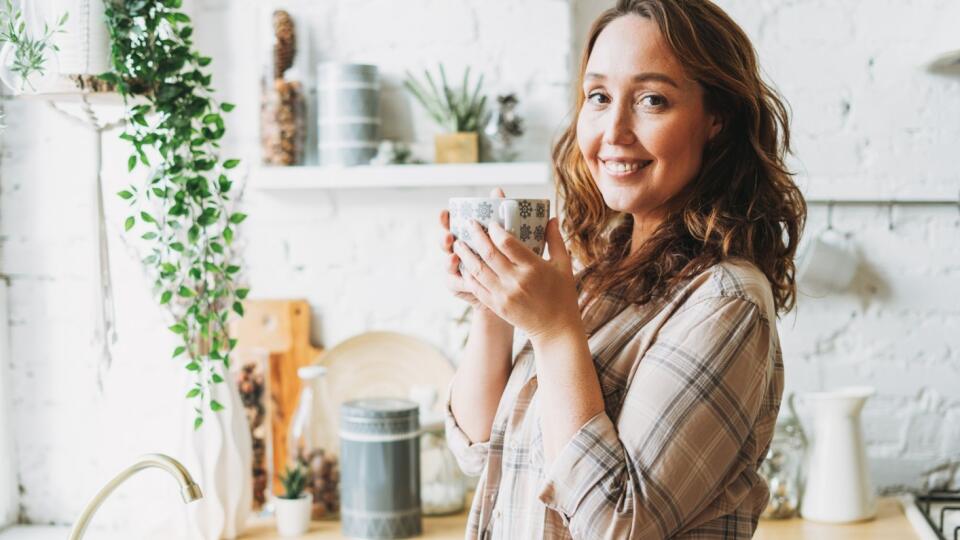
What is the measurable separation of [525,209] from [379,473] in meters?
0.88

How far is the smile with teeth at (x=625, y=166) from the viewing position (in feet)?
3.70

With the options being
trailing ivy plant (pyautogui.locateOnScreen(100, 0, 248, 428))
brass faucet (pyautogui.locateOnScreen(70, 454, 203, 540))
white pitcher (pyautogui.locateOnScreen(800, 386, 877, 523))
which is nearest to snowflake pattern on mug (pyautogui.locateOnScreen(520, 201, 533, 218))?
brass faucet (pyautogui.locateOnScreen(70, 454, 203, 540))

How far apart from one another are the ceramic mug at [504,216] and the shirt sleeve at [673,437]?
0.18 meters

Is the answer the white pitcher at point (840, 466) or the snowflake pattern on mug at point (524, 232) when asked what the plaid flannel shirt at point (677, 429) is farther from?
the white pitcher at point (840, 466)

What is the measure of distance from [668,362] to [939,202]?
1227 mm

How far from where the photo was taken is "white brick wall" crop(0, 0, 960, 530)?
1.99m

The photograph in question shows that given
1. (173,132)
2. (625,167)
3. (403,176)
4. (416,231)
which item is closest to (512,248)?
(625,167)

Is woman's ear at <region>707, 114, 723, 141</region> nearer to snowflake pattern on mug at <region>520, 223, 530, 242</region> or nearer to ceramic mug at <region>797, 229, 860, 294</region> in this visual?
snowflake pattern on mug at <region>520, 223, 530, 242</region>

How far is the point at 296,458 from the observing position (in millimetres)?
1912

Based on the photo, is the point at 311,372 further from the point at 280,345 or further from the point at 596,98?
the point at 596,98

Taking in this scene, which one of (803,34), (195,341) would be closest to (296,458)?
(195,341)

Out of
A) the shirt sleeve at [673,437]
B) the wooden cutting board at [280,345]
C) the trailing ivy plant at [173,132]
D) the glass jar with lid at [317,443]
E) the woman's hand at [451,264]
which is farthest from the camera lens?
the wooden cutting board at [280,345]

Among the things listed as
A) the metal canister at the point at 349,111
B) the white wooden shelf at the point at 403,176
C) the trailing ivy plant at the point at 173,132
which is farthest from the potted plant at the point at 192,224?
the metal canister at the point at 349,111

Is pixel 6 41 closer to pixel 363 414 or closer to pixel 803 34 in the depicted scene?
pixel 363 414
